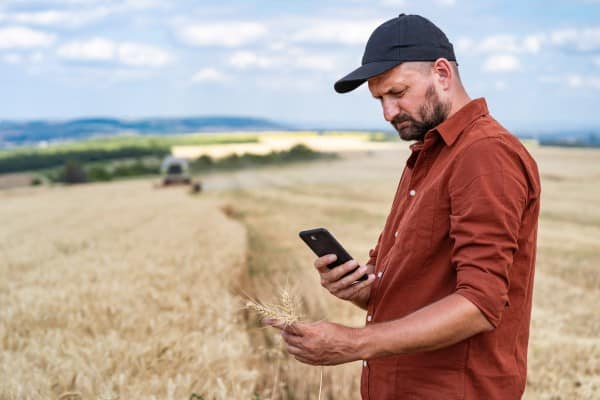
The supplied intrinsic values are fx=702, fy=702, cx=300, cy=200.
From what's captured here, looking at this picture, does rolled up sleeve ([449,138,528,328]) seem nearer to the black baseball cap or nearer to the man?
the man

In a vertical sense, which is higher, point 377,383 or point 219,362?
point 377,383

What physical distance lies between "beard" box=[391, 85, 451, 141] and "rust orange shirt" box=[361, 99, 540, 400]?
0.11 ft

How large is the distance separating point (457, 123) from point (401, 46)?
315 millimetres

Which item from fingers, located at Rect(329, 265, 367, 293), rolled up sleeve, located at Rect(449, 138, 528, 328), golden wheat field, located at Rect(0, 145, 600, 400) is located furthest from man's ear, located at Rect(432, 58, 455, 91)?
golden wheat field, located at Rect(0, 145, 600, 400)

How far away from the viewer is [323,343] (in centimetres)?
218

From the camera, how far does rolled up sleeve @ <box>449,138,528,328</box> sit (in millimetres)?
2057

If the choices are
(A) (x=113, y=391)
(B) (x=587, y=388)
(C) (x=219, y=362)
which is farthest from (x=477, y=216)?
(B) (x=587, y=388)

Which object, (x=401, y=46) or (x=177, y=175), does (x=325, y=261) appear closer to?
(x=401, y=46)

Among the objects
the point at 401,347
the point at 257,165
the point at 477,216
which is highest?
the point at 477,216

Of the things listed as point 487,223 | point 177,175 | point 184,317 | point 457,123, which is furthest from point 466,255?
point 177,175

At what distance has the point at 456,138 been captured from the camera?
2.32 metres

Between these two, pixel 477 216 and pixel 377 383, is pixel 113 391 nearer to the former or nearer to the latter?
pixel 377 383

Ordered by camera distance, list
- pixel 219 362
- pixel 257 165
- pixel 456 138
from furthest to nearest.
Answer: pixel 257 165 → pixel 219 362 → pixel 456 138

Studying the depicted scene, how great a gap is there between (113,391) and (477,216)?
2.60 meters
